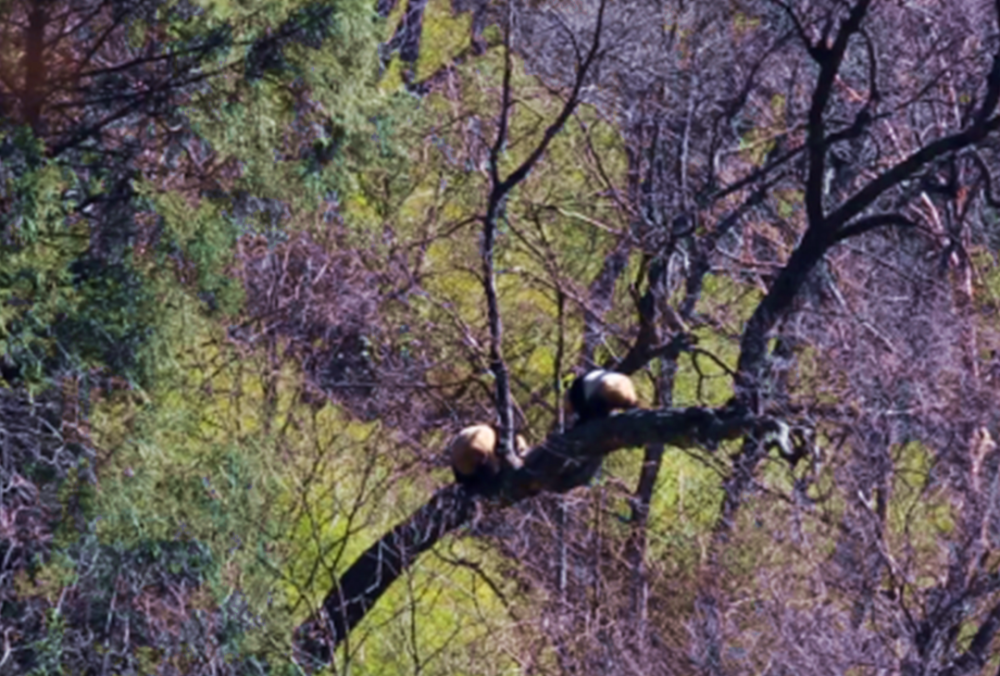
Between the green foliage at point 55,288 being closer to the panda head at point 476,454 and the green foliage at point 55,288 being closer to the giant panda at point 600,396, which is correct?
the panda head at point 476,454

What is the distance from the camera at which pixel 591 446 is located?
33.4ft

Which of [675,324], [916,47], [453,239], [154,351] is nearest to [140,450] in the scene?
[154,351]

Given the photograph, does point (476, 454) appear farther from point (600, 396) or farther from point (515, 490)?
point (600, 396)

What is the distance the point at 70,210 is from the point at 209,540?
2.17 metres

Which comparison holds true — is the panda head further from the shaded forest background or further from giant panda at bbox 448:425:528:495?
the shaded forest background

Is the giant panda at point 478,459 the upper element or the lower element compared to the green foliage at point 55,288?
lower

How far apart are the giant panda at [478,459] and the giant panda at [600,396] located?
614 mm

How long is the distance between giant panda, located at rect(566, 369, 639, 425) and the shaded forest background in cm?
23

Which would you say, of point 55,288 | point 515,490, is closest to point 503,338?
point 515,490

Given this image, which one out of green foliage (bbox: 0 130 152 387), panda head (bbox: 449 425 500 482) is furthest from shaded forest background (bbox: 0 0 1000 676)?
panda head (bbox: 449 425 500 482)

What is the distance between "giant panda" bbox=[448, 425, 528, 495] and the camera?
10.7 m

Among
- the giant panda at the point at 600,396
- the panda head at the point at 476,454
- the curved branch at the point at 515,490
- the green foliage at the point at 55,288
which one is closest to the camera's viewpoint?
the curved branch at the point at 515,490

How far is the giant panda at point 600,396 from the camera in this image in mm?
10359

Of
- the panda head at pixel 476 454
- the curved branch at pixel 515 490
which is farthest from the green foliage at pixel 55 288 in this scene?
the curved branch at pixel 515 490
